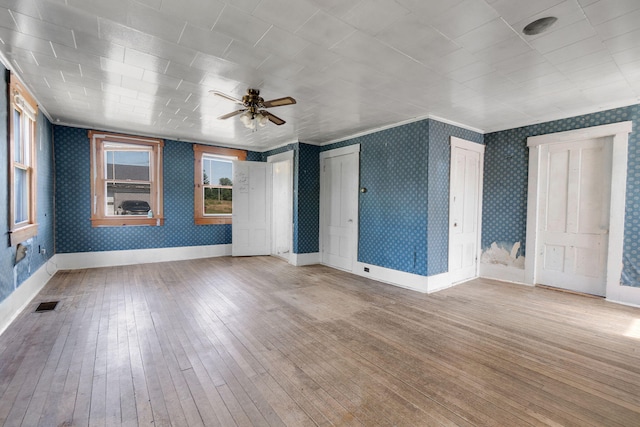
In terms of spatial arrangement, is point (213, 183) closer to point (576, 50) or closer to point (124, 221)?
point (124, 221)

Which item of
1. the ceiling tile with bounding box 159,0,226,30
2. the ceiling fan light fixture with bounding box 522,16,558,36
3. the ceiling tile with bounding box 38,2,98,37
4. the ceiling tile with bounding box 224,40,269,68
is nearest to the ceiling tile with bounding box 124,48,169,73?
the ceiling tile with bounding box 38,2,98,37

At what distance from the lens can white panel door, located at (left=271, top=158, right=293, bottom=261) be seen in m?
6.98

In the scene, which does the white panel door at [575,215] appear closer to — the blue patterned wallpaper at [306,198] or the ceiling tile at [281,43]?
the blue patterned wallpaper at [306,198]

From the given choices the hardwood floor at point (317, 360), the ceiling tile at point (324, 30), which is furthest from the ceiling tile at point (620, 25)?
the hardwood floor at point (317, 360)

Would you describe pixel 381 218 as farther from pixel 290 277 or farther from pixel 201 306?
pixel 201 306

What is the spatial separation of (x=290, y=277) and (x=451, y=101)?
12.1ft

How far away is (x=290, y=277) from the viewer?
17.1ft

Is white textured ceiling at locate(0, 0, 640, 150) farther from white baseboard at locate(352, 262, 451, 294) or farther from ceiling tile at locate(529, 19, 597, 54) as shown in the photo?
white baseboard at locate(352, 262, 451, 294)

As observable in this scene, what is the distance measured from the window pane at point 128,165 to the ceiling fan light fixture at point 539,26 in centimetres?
658

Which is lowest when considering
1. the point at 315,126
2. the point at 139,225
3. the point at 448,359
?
the point at 448,359

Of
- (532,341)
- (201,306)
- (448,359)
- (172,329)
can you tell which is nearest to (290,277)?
(201,306)

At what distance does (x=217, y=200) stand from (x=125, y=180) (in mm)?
1898

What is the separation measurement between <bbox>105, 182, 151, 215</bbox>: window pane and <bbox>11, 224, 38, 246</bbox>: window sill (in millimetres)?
1956

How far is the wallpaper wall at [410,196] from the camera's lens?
4470 mm
